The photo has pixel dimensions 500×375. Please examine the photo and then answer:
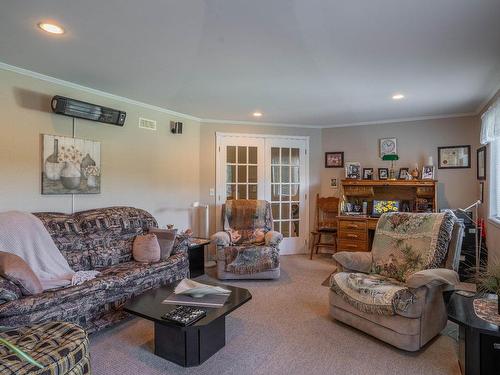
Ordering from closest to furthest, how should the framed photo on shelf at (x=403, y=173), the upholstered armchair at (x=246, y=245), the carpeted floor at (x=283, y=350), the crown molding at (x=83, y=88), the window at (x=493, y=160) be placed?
1. the carpeted floor at (x=283, y=350)
2. the crown molding at (x=83, y=88)
3. the window at (x=493, y=160)
4. the upholstered armchair at (x=246, y=245)
5. the framed photo on shelf at (x=403, y=173)

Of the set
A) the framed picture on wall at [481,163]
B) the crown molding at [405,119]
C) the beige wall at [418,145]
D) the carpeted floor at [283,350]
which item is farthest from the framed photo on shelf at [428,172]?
the carpeted floor at [283,350]

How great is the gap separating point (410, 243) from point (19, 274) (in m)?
3.16

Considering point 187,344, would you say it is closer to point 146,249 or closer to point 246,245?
point 146,249

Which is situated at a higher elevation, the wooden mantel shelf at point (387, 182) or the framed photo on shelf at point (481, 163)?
the framed photo on shelf at point (481, 163)

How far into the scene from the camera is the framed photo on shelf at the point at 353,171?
5367 millimetres

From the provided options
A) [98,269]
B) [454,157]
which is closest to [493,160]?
[454,157]

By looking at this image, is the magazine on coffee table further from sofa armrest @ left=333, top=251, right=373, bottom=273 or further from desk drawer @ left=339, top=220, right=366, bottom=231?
desk drawer @ left=339, top=220, right=366, bottom=231

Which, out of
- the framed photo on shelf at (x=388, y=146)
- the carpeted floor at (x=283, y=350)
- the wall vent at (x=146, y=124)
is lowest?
the carpeted floor at (x=283, y=350)

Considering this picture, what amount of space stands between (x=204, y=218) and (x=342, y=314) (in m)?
2.89

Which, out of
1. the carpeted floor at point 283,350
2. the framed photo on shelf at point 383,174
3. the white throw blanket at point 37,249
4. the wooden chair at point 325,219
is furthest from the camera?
the wooden chair at point 325,219

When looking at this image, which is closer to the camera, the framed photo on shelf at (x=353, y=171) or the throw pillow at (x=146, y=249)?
the throw pillow at (x=146, y=249)

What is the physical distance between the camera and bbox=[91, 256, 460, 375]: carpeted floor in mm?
2139

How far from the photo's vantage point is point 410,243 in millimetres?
2889

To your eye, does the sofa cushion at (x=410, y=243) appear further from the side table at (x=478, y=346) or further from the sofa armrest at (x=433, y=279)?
the side table at (x=478, y=346)
